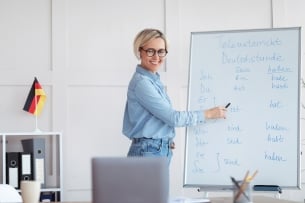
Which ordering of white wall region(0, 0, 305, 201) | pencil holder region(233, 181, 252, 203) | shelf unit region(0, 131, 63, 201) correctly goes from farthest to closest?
white wall region(0, 0, 305, 201) < shelf unit region(0, 131, 63, 201) < pencil holder region(233, 181, 252, 203)

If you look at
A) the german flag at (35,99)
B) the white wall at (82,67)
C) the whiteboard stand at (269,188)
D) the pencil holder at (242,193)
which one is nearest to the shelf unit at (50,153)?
the white wall at (82,67)

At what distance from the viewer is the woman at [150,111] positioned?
2895mm

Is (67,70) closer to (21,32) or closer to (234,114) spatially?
(21,32)

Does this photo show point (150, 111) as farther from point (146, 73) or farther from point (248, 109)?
point (248, 109)

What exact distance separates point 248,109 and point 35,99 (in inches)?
60.3

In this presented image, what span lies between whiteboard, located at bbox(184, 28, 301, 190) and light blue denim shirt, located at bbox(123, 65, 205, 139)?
346 mm

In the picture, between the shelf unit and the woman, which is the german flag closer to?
the shelf unit

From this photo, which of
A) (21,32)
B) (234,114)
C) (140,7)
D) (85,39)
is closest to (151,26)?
(140,7)

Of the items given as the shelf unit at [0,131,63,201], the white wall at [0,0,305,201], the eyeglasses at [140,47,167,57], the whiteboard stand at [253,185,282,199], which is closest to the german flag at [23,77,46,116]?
the white wall at [0,0,305,201]

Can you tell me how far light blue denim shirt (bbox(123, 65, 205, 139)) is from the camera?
2.88 m

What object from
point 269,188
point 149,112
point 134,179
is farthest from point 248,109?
point 134,179

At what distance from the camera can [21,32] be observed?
13.2ft

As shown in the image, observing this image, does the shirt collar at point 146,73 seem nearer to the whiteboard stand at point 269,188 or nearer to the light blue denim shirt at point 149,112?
the light blue denim shirt at point 149,112

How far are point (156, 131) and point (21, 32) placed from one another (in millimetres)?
1620
